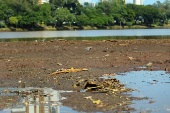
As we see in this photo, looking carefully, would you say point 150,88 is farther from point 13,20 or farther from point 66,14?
point 66,14

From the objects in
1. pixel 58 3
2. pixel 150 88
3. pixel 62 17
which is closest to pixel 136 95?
pixel 150 88

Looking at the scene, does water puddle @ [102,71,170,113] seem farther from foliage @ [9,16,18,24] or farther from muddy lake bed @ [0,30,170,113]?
foliage @ [9,16,18,24]

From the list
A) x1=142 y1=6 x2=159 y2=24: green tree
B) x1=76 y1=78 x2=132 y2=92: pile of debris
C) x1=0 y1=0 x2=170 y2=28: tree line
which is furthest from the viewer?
x1=142 y1=6 x2=159 y2=24: green tree

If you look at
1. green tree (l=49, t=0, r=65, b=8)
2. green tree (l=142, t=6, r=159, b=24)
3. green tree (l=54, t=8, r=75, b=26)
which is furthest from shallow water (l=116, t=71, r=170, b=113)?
green tree (l=142, t=6, r=159, b=24)

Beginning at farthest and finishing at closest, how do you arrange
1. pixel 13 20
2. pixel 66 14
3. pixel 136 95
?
pixel 66 14 → pixel 13 20 → pixel 136 95

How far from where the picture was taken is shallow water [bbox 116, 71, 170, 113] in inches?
321

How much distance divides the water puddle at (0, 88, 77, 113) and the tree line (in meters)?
106

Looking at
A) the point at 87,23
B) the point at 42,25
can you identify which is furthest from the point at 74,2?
the point at 42,25

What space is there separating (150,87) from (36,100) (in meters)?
4.29

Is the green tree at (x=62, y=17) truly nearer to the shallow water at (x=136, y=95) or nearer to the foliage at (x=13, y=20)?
the foliage at (x=13, y=20)

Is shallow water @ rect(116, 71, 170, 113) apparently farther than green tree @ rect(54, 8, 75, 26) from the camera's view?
No

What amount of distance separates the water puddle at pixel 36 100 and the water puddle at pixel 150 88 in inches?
88.3

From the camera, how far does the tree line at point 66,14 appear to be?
119488mm

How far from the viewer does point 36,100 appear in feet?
29.1
